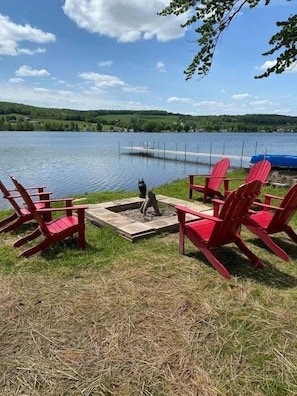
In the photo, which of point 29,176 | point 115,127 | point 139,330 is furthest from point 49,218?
point 115,127

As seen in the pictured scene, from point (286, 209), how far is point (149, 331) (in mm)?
2312

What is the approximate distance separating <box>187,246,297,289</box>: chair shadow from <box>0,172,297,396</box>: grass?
1 cm

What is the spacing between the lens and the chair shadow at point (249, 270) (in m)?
2.96

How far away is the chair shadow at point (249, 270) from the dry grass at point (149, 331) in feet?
0.04

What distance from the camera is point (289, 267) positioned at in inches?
130

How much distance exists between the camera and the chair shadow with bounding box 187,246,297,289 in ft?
9.70

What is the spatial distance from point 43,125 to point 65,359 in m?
84.4

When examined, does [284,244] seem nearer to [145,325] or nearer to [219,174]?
[145,325]

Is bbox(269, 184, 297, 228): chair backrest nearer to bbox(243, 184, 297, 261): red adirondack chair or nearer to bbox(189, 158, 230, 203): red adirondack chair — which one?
bbox(243, 184, 297, 261): red adirondack chair

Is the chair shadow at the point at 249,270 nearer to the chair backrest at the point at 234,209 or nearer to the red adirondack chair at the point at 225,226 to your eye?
the red adirondack chair at the point at 225,226

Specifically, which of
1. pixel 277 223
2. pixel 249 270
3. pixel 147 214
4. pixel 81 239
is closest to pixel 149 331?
pixel 249 270

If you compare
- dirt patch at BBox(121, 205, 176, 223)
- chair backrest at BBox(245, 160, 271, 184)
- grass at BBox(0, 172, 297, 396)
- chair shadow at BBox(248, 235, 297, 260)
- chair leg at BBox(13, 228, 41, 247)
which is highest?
chair backrest at BBox(245, 160, 271, 184)

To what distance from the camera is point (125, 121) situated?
8394 cm

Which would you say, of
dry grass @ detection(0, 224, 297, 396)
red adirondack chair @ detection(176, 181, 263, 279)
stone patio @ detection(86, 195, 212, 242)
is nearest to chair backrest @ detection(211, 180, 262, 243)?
red adirondack chair @ detection(176, 181, 263, 279)
